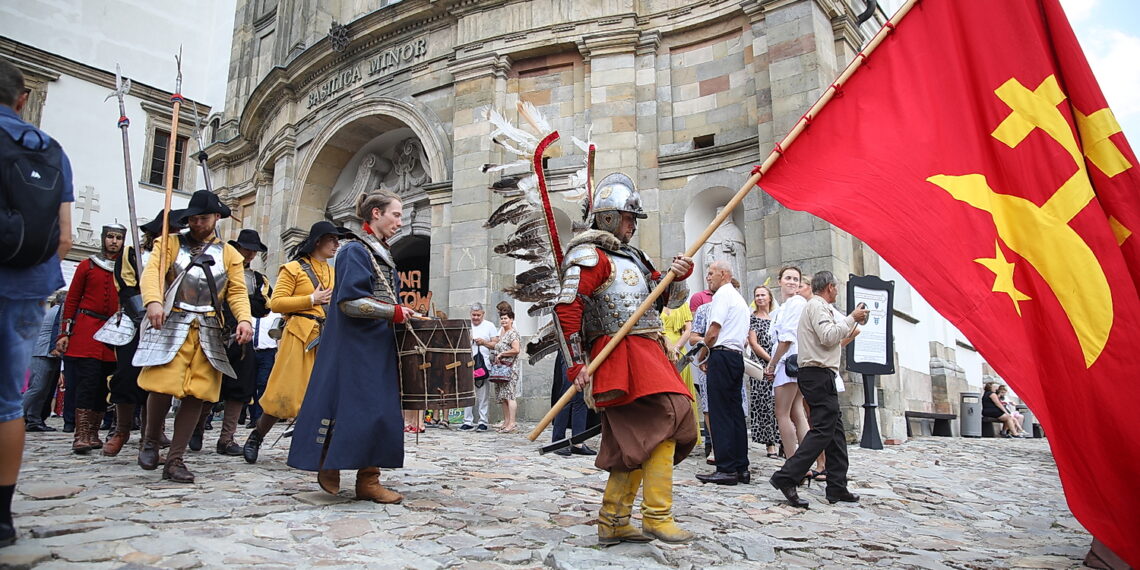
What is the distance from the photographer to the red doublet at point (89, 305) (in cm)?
647

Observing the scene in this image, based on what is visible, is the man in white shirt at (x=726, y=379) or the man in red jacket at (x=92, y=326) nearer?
the man in white shirt at (x=726, y=379)

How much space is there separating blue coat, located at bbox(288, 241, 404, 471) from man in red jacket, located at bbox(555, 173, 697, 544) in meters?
1.26

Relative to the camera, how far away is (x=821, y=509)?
480 cm

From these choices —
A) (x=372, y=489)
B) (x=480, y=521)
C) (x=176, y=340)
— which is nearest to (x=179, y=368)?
(x=176, y=340)

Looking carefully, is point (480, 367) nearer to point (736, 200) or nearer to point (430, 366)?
point (430, 366)

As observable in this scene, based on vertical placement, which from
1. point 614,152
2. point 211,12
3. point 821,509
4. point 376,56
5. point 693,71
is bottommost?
point 821,509

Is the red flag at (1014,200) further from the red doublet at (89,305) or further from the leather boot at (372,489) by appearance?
the red doublet at (89,305)

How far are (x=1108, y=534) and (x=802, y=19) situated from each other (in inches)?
379

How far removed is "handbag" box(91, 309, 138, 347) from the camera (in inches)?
235

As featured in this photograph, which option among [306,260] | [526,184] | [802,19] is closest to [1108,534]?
[526,184]

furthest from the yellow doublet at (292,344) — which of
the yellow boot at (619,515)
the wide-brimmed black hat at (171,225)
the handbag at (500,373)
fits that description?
the handbag at (500,373)

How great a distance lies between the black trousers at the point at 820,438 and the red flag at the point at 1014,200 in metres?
1.72

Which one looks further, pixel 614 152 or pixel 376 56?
pixel 376 56

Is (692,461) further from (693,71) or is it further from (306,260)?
(693,71)
